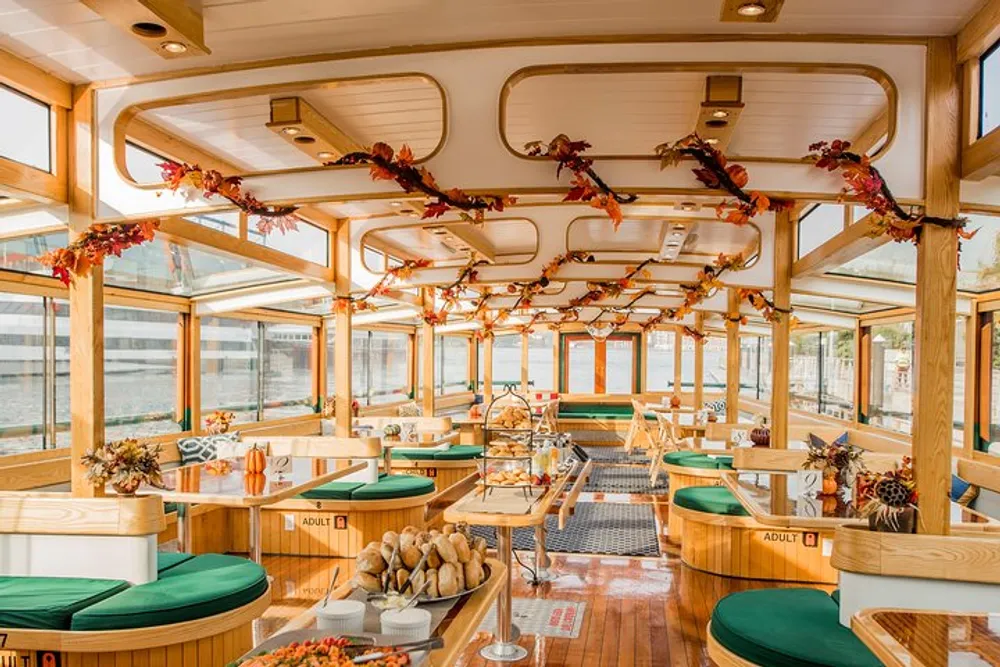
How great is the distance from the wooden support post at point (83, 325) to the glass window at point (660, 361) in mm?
14315

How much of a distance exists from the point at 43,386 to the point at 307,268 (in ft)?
7.19

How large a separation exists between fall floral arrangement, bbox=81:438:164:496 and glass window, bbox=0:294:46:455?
2.15m

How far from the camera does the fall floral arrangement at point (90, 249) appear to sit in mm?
3762

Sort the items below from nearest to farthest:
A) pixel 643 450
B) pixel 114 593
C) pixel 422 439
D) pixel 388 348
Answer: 1. pixel 114 593
2. pixel 422 439
3. pixel 388 348
4. pixel 643 450

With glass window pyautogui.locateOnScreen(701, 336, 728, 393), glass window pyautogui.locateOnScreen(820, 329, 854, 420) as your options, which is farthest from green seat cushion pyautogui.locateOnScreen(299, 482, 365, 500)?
glass window pyautogui.locateOnScreen(701, 336, 728, 393)

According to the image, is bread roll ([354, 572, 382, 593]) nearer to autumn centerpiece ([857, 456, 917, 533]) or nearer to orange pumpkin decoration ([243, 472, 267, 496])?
autumn centerpiece ([857, 456, 917, 533])

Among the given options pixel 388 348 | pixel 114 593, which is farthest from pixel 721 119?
pixel 388 348

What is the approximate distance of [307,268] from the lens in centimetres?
655

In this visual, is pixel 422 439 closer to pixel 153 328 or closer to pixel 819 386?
pixel 153 328

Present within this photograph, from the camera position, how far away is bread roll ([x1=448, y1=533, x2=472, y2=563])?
2736 millimetres

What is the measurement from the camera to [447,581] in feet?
8.46

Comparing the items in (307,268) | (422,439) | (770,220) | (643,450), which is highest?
(770,220)

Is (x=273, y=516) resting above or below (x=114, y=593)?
below

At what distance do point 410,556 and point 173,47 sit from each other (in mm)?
2020
